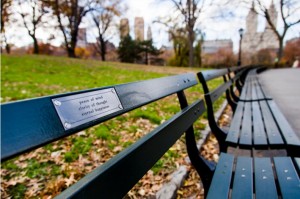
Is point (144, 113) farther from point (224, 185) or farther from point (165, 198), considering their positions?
point (224, 185)

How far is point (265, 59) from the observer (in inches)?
1870

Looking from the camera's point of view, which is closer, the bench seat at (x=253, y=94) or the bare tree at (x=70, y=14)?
the bench seat at (x=253, y=94)

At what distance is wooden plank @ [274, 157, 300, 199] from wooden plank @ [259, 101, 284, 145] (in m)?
0.35

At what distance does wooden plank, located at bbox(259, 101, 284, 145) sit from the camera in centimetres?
211

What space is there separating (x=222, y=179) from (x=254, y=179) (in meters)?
0.21

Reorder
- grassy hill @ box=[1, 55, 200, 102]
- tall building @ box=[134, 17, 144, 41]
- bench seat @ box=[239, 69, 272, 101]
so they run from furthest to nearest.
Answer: tall building @ box=[134, 17, 144, 41], grassy hill @ box=[1, 55, 200, 102], bench seat @ box=[239, 69, 272, 101]

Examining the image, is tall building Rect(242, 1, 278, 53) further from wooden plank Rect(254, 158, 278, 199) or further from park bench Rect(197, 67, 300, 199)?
wooden plank Rect(254, 158, 278, 199)

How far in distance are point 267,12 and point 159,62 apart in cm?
2053

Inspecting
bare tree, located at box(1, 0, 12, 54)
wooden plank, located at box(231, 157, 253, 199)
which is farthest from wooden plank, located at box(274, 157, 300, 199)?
bare tree, located at box(1, 0, 12, 54)

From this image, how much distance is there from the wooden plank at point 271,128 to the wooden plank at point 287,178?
353 mm

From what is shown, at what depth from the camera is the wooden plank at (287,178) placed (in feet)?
4.39

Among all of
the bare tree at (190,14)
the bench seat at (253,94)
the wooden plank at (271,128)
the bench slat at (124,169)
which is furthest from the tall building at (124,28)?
the bench slat at (124,169)

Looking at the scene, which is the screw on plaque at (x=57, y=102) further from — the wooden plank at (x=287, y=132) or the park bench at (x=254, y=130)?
the wooden plank at (x=287, y=132)

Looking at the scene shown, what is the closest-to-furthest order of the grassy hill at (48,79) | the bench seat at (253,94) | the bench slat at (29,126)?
the bench slat at (29,126) → the bench seat at (253,94) → the grassy hill at (48,79)
